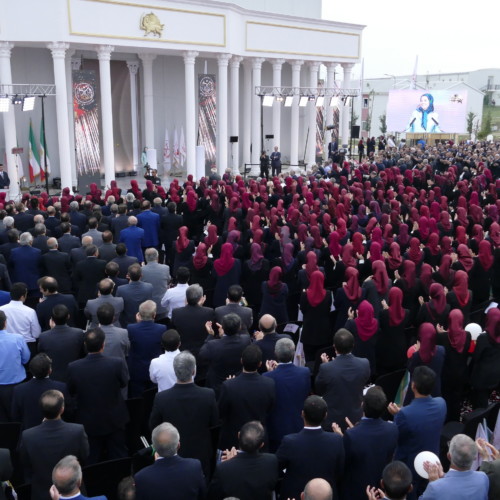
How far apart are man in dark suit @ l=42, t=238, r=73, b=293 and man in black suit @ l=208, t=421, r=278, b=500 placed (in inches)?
239

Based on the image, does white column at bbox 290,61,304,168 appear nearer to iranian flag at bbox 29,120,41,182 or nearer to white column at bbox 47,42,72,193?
white column at bbox 47,42,72,193

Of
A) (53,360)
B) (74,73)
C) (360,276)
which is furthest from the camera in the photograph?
(74,73)

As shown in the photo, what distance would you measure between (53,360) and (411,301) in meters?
5.09

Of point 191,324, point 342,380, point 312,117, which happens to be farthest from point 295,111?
point 342,380

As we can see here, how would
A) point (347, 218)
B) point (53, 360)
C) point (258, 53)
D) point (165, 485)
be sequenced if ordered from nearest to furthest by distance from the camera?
point (165, 485)
point (53, 360)
point (347, 218)
point (258, 53)

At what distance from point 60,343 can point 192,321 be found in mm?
1514

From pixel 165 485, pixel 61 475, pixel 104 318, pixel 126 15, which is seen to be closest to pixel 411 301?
pixel 104 318

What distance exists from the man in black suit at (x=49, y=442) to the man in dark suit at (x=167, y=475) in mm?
786

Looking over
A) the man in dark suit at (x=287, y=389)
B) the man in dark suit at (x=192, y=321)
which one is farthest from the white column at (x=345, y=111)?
the man in dark suit at (x=287, y=389)

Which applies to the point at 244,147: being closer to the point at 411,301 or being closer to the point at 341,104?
the point at 341,104

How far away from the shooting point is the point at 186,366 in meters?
4.87

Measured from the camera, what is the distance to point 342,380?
5.46 m

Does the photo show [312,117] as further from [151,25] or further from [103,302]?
[103,302]

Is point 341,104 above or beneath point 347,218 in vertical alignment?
above
